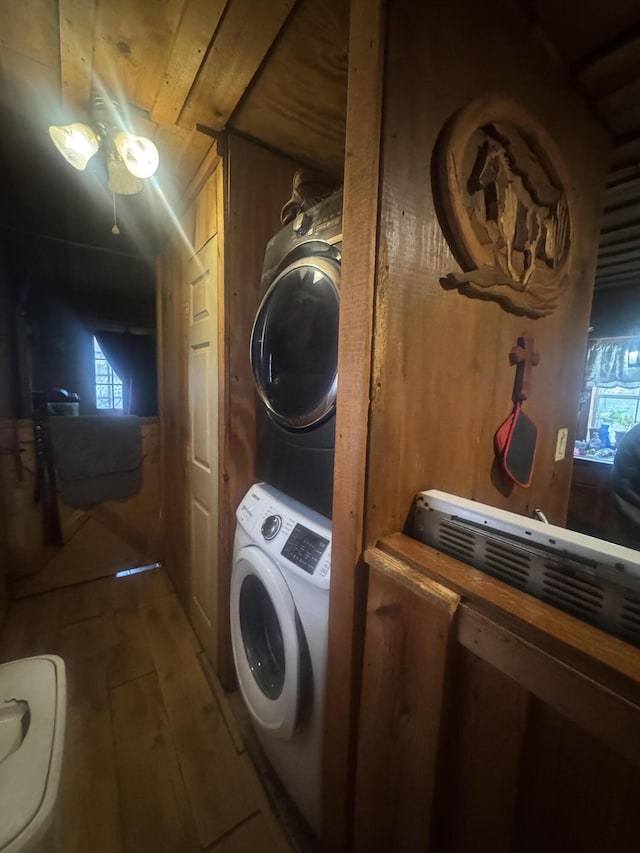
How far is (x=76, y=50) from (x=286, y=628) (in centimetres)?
165

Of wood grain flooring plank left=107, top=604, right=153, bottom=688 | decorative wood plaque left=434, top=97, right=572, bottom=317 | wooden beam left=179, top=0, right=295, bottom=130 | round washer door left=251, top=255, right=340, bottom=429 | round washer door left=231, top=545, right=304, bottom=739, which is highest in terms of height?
wooden beam left=179, top=0, right=295, bottom=130

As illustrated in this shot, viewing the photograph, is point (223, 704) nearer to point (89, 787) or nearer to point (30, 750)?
point (89, 787)

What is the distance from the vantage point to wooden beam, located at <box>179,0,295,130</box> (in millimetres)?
770

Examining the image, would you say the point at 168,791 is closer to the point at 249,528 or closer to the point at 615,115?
the point at 249,528

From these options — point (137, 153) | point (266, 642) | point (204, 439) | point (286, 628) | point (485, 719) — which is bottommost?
point (266, 642)

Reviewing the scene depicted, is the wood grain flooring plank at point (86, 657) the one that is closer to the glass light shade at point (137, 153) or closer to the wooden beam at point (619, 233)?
the glass light shade at point (137, 153)

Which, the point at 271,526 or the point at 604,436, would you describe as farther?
the point at 604,436

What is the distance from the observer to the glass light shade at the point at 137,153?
1.08 meters

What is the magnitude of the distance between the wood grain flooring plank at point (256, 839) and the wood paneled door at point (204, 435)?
551 millimetres

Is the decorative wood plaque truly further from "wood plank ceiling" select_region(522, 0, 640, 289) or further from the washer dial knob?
the washer dial knob

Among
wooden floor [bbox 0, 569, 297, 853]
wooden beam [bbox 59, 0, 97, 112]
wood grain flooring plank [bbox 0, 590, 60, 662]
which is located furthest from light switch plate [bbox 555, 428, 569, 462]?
wood grain flooring plank [bbox 0, 590, 60, 662]

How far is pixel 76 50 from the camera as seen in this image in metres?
0.88

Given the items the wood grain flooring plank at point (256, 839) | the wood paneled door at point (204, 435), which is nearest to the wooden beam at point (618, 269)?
the wood paneled door at point (204, 435)

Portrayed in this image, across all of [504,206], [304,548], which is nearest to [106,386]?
[304,548]
